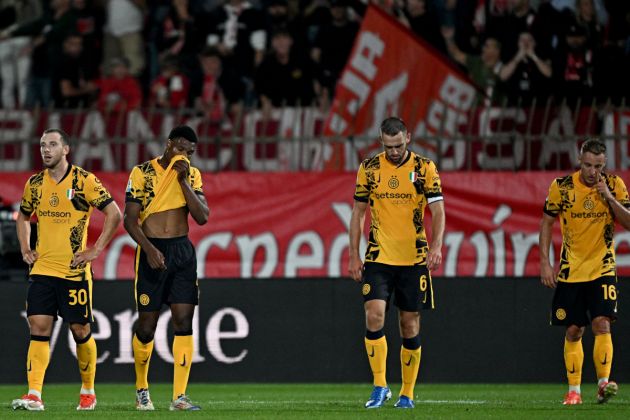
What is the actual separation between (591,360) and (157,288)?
5446 mm

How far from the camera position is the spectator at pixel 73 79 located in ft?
58.0

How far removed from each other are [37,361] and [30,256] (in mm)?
774

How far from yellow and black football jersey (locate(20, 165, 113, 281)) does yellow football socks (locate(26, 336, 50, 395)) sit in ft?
1.66

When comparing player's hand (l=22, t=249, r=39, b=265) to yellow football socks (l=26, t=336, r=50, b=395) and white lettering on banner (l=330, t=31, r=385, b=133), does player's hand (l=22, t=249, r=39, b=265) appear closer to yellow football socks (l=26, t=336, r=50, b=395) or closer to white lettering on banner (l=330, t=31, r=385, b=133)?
yellow football socks (l=26, t=336, r=50, b=395)

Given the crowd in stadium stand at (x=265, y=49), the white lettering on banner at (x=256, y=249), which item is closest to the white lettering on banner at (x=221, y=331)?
the white lettering on banner at (x=256, y=249)

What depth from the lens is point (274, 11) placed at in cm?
1798

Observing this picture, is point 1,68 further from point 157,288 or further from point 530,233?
point 157,288

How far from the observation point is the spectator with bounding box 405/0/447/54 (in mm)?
17188

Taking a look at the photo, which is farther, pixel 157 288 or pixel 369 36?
pixel 369 36

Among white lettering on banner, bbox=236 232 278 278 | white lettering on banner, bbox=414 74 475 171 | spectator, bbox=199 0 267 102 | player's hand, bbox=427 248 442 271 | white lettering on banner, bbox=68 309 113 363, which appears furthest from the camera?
spectator, bbox=199 0 267 102

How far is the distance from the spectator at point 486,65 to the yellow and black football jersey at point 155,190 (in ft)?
22.7

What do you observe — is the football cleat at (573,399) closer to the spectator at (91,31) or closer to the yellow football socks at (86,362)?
the yellow football socks at (86,362)

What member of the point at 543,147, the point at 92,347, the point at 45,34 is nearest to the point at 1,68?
the point at 45,34

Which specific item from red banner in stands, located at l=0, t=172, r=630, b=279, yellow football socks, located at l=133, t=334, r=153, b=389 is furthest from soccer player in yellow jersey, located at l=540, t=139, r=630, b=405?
red banner in stands, located at l=0, t=172, r=630, b=279
